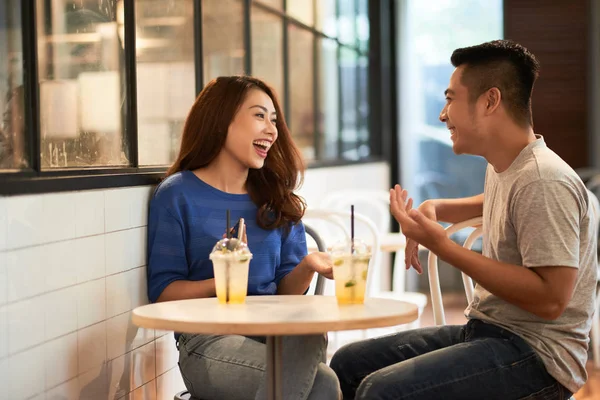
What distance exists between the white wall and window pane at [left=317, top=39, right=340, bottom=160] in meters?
2.98

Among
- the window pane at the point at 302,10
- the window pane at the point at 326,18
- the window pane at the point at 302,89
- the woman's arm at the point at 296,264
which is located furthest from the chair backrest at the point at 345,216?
the window pane at the point at 326,18

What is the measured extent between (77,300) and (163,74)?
1.03 meters

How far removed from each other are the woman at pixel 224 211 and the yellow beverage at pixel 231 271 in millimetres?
203

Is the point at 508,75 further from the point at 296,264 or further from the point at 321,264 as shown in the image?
the point at 296,264

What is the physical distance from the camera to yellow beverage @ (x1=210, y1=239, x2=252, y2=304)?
190cm

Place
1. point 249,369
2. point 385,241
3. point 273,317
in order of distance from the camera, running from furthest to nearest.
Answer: point 385,241 → point 249,369 → point 273,317

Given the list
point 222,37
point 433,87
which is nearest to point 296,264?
point 222,37

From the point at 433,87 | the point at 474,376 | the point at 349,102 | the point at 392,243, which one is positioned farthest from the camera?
the point at 433,87

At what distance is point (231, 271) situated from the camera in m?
1.92

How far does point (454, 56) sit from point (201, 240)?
837 millimetres

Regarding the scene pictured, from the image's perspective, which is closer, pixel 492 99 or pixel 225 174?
pixel 492 99

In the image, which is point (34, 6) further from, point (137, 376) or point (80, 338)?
point (137, 376)

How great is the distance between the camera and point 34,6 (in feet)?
6.60

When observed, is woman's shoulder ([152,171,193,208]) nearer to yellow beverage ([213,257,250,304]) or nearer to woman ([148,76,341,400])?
woman ([148,76,341,400])
